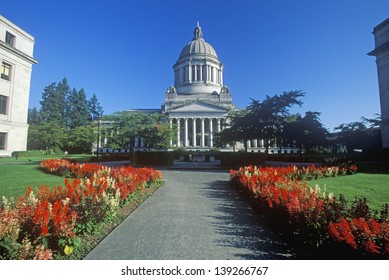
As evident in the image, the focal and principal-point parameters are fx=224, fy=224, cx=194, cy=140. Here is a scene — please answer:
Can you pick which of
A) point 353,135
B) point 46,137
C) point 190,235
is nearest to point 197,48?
point 46,137

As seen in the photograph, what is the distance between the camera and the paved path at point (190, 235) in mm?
4203

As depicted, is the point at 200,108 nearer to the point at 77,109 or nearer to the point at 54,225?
the point at 77,109

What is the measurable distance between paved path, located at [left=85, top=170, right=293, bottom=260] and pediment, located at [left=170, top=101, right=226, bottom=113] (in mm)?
61984

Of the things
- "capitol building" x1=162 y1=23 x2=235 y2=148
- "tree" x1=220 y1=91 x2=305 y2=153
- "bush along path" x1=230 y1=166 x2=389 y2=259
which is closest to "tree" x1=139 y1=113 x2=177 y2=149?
"tree" x1=220 y1=91 x2=305 y2=153

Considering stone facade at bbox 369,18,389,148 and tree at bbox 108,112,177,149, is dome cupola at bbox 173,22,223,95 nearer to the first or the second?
tree at bbox 108,112,177,149

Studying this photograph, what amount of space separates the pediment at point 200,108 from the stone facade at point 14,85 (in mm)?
44406

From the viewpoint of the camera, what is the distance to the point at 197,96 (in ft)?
261

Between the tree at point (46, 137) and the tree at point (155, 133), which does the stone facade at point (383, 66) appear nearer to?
the tree at point (155, 133)

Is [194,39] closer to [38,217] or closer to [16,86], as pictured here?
[16,86]

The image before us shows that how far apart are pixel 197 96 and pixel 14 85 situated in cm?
5792

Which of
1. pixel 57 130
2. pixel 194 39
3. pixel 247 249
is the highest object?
pixel 194 39

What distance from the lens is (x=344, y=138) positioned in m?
40.0
